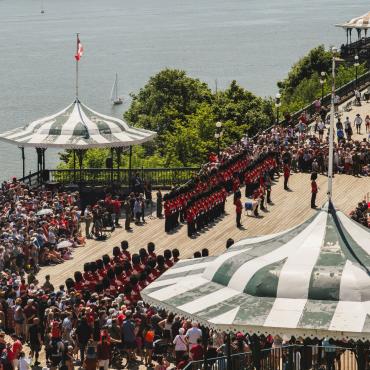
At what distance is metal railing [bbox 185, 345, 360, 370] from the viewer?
814 inches

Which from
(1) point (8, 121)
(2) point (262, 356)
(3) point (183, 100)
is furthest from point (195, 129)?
(2) point (262, 356)

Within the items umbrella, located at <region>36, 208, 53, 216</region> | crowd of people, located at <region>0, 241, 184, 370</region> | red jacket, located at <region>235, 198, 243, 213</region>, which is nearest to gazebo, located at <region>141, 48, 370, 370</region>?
crowd of people, located at <region>0, 241, 184, 370</region>

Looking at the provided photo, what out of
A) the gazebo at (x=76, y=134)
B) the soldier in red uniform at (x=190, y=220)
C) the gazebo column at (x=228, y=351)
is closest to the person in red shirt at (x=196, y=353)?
the gazebo column at (x=228, y=351)

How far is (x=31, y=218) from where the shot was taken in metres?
38.4

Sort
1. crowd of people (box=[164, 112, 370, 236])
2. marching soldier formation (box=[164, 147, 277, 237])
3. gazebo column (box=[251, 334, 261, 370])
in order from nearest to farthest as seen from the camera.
Result: gazebo column (box=[251, 334, 261, 370]), marching soldier formation (box=[164, 147, 277, 237]), crowd of people (box=[164, 112, 370, 236])

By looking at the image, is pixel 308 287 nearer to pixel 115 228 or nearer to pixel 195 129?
pixel 115 228

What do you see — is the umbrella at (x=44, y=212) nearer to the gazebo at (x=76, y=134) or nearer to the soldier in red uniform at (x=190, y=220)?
the soldier in red uniform at (x=190, y=220)

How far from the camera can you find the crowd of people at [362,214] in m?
34.5

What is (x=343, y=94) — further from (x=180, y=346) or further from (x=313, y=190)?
(x=180, y=346)

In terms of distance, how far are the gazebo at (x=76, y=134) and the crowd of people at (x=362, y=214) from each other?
13.3m

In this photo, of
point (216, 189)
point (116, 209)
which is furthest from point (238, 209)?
point (116, 209)

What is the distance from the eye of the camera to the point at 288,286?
19.6 metres

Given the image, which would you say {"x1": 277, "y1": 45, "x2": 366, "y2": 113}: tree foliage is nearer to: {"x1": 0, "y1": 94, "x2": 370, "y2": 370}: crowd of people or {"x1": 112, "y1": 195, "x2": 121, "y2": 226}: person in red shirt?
{"x1": 0, "y1": 94, "x2": 370, "y2": 370}: crowd of people

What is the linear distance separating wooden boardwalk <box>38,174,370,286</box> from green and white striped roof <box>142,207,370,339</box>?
13994 millimetres
